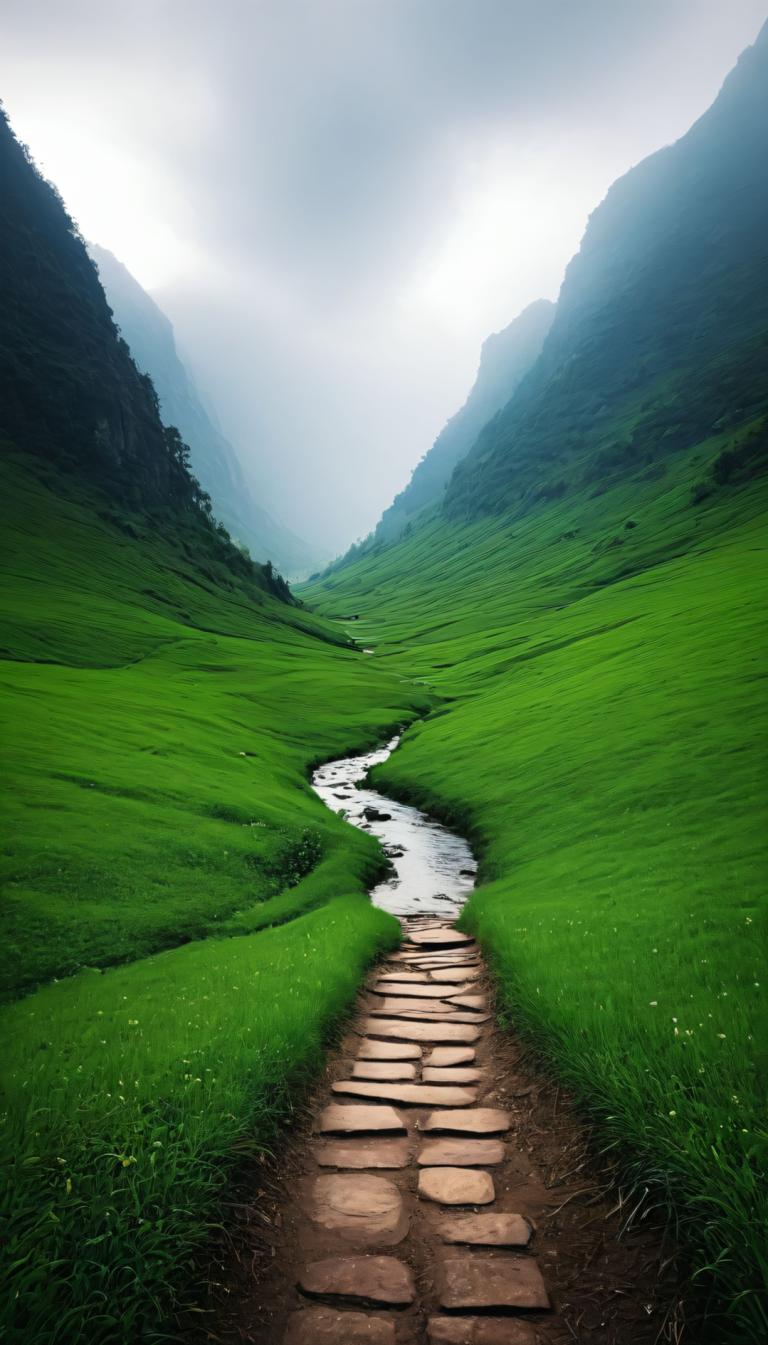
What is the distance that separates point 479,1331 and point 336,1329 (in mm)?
1452

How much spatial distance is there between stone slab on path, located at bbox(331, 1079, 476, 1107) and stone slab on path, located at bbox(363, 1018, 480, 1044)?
230 cm

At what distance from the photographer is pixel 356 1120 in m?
10.3

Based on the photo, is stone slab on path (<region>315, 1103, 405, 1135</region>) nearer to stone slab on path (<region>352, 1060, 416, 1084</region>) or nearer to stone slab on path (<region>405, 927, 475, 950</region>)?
stone slab on path (<region>352, 1060, 416, 1084</region>)

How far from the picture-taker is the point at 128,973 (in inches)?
675

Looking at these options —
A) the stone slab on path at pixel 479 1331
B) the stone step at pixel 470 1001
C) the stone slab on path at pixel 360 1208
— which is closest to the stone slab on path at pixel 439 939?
the stone step at pixel 470 1001

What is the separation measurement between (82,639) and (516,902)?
284ft

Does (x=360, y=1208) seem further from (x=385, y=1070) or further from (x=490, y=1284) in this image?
(x=385, y=1070)

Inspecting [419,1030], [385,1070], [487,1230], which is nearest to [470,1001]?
[419,1030]

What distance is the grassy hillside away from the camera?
21.6 feet

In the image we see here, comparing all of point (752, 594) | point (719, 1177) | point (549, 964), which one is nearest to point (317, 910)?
point (549, 964)

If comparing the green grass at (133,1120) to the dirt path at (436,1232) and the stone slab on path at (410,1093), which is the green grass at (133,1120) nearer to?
the dirt path at (436,1232)

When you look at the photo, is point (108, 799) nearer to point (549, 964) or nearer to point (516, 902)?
point (516, 902)

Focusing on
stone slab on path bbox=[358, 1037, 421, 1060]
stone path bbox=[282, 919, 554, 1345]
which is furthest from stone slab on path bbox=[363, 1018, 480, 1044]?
stone slab on path bbox=[358, 1037, 421, 1060]

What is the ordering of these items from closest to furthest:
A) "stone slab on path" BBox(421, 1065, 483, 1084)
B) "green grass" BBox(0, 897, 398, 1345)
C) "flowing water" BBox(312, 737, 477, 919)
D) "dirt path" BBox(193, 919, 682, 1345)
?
"green grass" BBox(0, 897, 398, 1345)
"dirt path" BBox(193, 919, 682, 1345)
"stone slab on path" BBox(421, 1065, 483, 1084)
"flowing water" BBox(312, 737, 477, 919)
